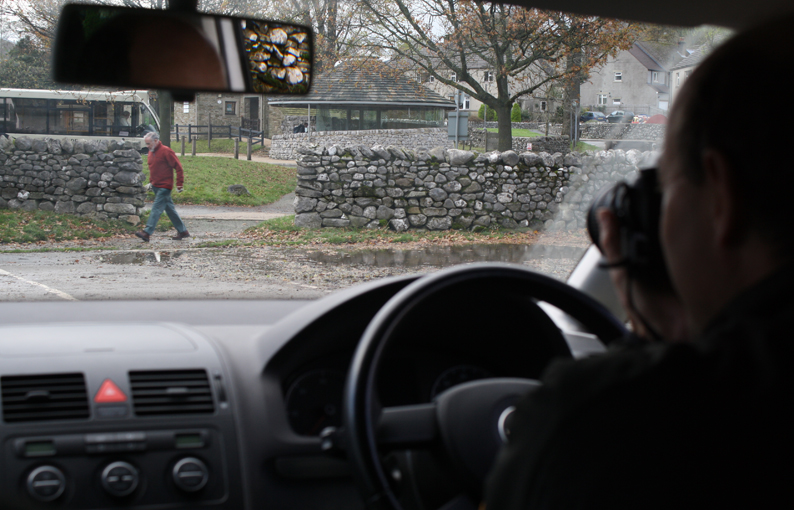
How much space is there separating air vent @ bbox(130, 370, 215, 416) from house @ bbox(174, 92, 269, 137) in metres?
23.3

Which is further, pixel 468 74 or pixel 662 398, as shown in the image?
pixel 468 74

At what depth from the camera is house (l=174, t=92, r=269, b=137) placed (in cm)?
2545

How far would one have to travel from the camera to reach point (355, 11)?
15.3 metres

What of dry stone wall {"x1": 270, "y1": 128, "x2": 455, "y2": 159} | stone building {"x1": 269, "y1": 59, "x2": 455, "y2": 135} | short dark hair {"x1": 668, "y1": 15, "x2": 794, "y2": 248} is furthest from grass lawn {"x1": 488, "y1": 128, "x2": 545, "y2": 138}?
short dark hair {"x1": 668, "y1": 15, "x2": 794, "y2": 248}

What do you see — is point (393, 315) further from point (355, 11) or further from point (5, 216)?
point (355, 11)

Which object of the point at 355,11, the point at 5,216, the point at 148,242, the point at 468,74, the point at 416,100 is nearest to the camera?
the point at 148,242

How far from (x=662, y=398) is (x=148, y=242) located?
33.4 feet

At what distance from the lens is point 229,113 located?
28469mm

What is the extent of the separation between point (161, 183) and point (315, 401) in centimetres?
976

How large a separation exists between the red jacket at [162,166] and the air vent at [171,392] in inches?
377

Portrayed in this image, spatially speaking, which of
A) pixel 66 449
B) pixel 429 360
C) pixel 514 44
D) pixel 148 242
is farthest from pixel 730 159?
pixel 514 44

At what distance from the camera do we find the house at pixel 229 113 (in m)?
25.5

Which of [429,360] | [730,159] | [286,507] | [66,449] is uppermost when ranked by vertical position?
[730,159]

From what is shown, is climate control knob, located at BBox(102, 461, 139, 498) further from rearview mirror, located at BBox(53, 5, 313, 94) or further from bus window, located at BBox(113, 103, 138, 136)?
bus window, located at BBox(113, 103, 138, 136)
